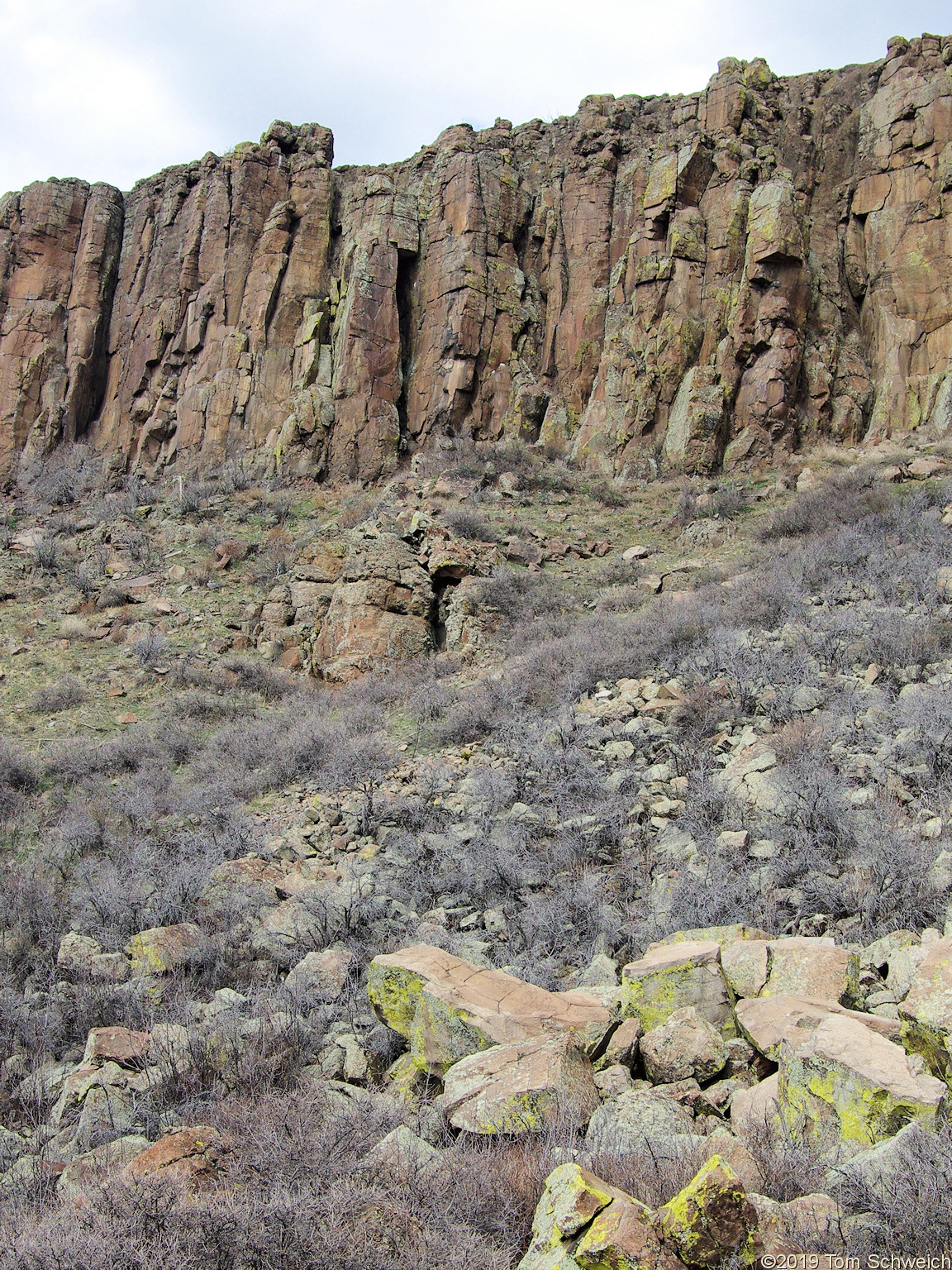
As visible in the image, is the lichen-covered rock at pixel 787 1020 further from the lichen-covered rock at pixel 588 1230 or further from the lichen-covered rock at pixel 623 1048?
the lichen-covered rock at pixel 588 1230

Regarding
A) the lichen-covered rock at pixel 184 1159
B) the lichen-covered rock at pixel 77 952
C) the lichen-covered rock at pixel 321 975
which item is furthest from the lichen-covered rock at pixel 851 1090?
the lichen-covered rock at pixel 77 952

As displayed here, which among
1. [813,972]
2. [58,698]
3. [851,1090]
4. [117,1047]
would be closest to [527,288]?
[58,698]

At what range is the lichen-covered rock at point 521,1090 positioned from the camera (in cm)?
283

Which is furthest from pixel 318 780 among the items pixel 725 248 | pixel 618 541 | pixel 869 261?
pixel 869 261

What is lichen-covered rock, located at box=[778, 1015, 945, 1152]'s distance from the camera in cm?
252

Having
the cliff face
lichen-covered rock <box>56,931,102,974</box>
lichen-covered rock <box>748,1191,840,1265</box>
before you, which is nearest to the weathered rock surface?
lichen-covered rock <box>56,931,102,974</box>

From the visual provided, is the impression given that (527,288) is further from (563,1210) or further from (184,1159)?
(563,1210)

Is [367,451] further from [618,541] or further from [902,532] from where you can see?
[902,532]

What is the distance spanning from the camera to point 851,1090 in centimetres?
261

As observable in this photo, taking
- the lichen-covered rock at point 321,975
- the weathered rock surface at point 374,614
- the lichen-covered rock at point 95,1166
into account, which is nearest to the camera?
the lichen-covered rock at point 95,1166

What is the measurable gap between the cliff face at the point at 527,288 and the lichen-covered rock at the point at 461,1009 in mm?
16748

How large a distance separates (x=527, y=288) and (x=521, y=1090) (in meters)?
23.7

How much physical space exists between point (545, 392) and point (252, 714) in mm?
14333

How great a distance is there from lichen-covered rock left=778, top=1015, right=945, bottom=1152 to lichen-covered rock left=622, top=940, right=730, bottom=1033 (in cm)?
59
